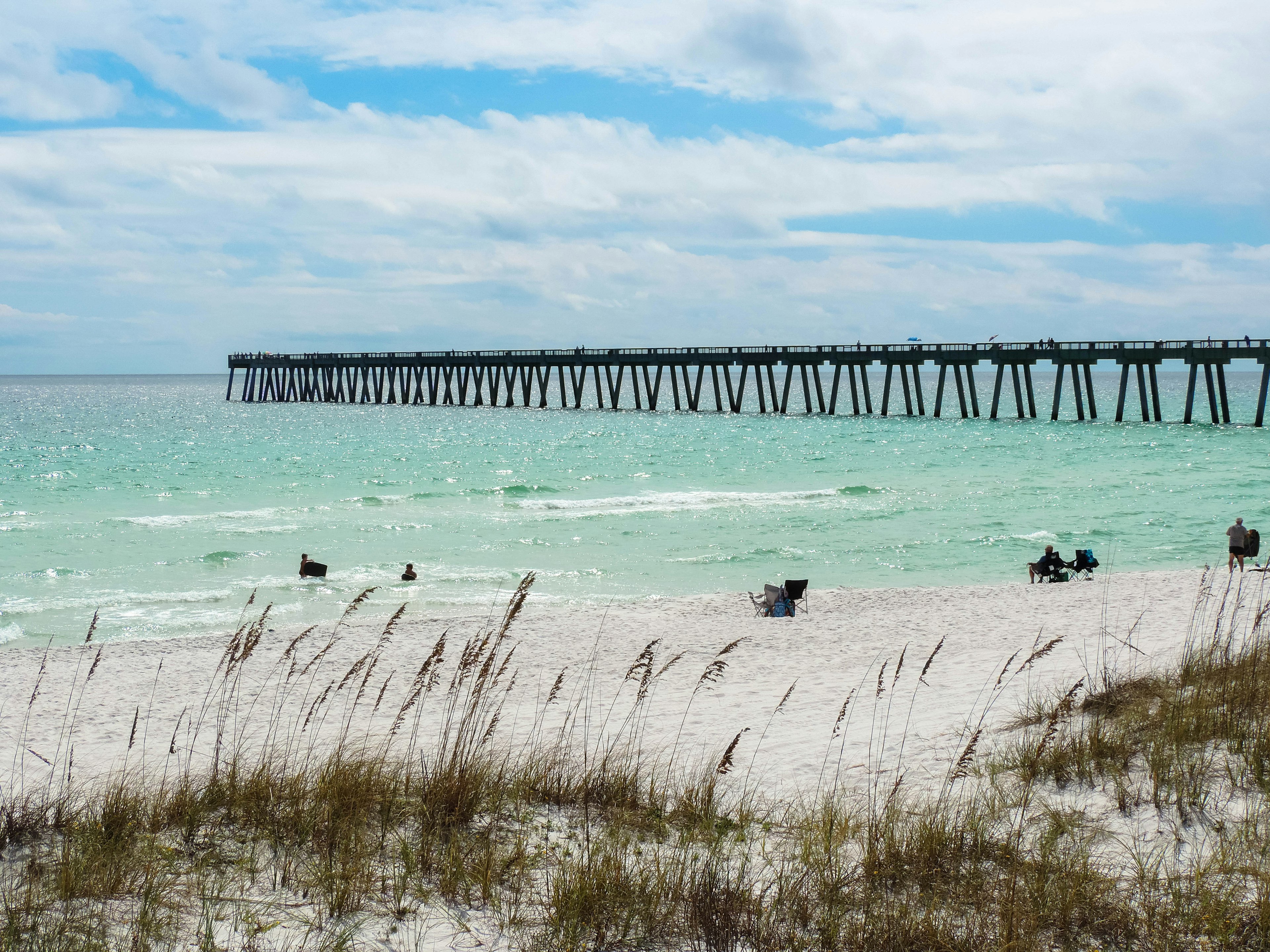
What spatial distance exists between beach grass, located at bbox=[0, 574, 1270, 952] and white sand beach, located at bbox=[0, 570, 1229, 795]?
506 mm

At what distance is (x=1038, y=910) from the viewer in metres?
3.70

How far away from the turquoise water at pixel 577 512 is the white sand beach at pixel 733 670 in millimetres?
2625

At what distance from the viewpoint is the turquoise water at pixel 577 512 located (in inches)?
758

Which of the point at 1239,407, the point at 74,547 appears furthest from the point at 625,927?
the point at 1239,407

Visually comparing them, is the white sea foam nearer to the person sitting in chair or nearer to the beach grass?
the person sitting in chair

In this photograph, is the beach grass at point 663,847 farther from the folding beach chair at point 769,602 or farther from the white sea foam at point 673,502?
Result: the white sea foam at point 673,502

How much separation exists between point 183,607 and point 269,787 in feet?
45.3

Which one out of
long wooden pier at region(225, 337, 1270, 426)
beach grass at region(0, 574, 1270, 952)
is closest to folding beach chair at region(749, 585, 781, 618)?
beach grass at region(0, 574, 1270, 952)

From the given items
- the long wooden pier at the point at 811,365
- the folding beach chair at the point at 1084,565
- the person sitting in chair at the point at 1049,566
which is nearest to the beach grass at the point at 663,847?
the person sitting in chair at the point at 1049,566

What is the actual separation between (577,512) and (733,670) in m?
18.5

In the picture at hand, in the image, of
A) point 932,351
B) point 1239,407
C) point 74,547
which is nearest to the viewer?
point 74,547

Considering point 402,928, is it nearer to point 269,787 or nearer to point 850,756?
point 269,787

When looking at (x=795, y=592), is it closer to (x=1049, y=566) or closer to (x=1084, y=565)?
(x=1049, y=566)

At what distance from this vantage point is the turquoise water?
19266 mm
